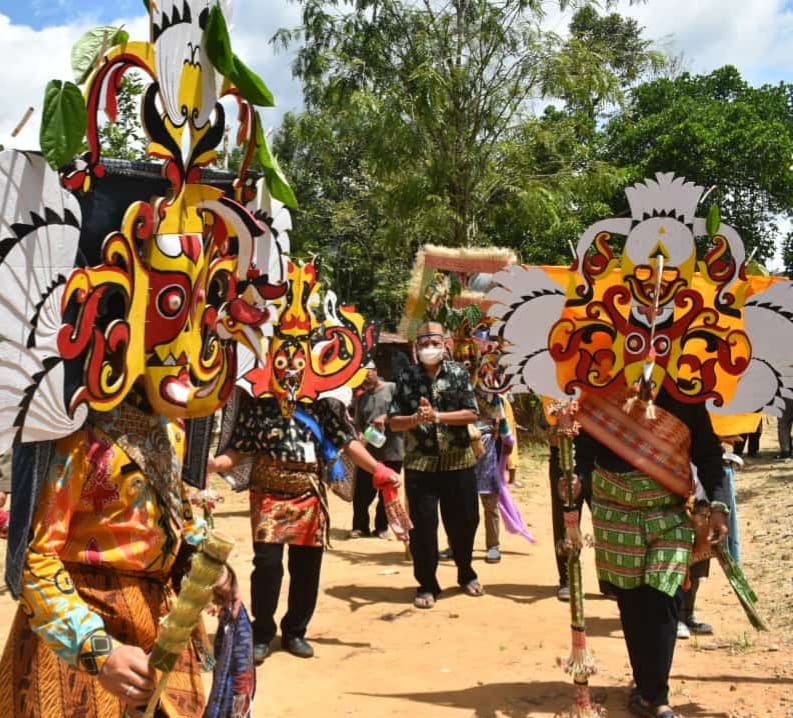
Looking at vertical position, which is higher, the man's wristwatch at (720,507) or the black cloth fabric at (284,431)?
the black cloth fabric at (284,431)

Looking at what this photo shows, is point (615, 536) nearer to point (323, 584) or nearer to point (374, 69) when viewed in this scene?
point (323, 584)

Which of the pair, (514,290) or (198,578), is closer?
(198,578)

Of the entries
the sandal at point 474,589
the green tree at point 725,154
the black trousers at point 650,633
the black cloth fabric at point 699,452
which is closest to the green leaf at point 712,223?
the black cloth fabric at point 699,452

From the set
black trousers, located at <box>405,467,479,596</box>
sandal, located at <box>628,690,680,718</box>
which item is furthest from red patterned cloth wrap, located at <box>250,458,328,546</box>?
sandal, located at <box>628,690,680,718</box>

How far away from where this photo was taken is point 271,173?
108 inches

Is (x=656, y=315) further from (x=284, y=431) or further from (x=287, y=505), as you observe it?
(x=287, y=505)

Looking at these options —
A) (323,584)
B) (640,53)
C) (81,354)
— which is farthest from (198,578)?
(640,53)

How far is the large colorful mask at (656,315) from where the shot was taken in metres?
4.20

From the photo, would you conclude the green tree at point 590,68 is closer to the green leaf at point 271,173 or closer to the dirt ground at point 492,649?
the dirt ground at point 492,649

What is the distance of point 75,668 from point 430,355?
4.61m

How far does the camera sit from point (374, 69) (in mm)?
17078

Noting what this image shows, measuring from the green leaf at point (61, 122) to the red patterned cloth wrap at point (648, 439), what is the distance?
2923 mm

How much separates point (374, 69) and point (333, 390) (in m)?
13.0

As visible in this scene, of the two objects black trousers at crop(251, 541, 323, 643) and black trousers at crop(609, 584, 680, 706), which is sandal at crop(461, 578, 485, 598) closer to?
black trousers at crop(251, 541, 323, 643)
